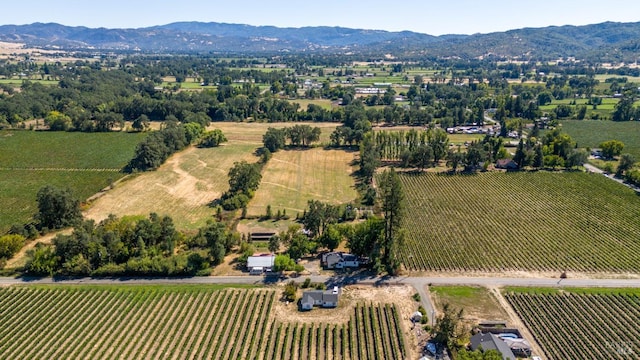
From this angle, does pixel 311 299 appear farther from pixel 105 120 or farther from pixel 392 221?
pixel 105 120

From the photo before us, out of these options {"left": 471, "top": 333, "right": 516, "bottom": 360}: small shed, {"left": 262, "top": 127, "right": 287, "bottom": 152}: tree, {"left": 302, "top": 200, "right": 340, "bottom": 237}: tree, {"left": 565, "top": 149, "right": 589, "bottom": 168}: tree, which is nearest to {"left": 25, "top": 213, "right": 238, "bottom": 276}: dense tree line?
{"left": 302, "top": 200, "right": 340, "bottom": 237}: tree

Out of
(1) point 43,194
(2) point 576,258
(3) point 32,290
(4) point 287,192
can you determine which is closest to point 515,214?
(2) point 576,258

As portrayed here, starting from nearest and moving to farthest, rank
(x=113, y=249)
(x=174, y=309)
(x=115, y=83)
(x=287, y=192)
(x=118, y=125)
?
1. (x=174, y=309)
2. (x=113, y=249)
3. (x=287, y=192)
4. (x=118, y=125)
5. (x=115, y=83)

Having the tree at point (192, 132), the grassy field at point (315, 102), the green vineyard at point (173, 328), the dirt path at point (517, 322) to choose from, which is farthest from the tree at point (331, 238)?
the grassy field at point (315, 102)

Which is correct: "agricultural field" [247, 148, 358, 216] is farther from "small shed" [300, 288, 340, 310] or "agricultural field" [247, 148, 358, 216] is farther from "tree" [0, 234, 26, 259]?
"tree" [0, 234, 26, 259]

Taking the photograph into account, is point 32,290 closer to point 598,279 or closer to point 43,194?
point 43,194

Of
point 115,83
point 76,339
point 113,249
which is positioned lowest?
point 76,339
